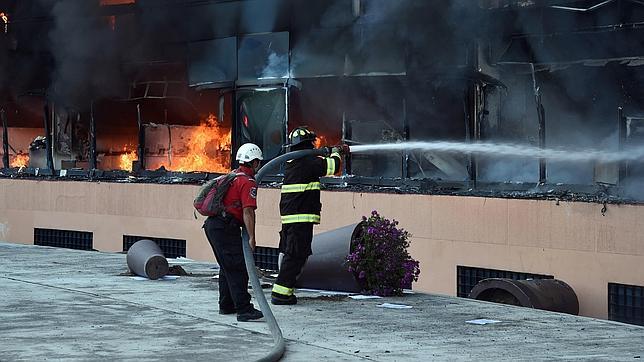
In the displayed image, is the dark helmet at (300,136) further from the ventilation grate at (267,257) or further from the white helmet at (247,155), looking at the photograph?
the ventilation grate at (267,257)

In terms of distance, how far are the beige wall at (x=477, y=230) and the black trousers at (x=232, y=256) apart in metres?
4.07

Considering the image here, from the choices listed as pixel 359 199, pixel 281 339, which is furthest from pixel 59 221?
pixel 281 339

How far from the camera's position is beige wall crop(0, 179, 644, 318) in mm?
11016

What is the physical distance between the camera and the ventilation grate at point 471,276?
12.0 meters

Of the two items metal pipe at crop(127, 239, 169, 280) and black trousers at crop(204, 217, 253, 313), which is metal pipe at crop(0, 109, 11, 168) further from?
black trousers at crop(204, 217, 253, 313)

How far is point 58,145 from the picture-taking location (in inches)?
776

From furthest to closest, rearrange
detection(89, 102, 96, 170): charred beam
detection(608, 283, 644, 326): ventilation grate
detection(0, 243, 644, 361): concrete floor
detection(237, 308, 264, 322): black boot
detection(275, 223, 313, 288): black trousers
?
detection(89, 102, 96, 170): charred beam → detection(608, 283, 644, 326): ventilation grate → detection(275, 223, 313, 288): black trousers → detection(237, 308, 264, 322): black boot → detection(0, 243, 644, 361): concrete floor

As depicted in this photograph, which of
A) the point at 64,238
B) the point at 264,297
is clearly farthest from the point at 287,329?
the point at 64,238

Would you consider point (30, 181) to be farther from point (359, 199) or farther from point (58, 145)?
point (359, 199)

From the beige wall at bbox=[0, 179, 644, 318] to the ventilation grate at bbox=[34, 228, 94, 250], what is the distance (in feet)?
2.39

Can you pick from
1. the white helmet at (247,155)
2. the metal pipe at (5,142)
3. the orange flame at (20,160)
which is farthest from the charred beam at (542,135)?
the orange flame at (20,160)

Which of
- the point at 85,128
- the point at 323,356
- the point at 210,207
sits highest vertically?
the point at 85,128

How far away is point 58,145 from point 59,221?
7.52 ft

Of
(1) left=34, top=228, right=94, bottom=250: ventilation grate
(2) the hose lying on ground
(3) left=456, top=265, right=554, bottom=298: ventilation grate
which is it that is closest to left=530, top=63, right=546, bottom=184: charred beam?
(3) left=456, top=265, right=554, bottom=298: ventilation grate
